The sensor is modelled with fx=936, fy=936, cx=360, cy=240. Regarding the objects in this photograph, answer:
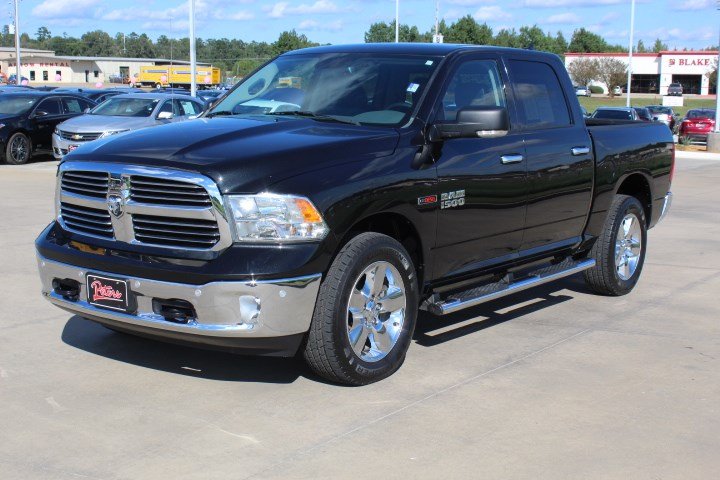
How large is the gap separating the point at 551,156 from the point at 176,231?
3014 mm

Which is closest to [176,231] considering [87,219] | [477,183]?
[87,219]

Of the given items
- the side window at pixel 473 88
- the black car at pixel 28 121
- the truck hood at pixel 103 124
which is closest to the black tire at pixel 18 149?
the black car at pixel 28 121

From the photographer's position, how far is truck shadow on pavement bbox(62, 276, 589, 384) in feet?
18.4

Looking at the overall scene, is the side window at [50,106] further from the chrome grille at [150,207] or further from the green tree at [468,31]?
the green tree at [468,31]

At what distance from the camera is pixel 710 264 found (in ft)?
31.3

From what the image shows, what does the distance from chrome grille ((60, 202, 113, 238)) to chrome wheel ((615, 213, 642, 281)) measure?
439cm

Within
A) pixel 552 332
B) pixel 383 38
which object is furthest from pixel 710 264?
pixel 383 38

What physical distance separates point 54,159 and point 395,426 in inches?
779

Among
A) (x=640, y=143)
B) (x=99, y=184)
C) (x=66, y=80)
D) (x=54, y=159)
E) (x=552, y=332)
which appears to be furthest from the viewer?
(x=66, y=80)

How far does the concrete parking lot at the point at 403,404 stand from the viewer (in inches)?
169

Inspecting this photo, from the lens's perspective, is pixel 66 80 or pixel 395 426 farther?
pixel 66 80

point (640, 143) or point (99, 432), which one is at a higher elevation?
point (640, 143)

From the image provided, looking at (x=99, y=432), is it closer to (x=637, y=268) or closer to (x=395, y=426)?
(x=395, y=426)

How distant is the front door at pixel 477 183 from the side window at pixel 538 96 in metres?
0.19
